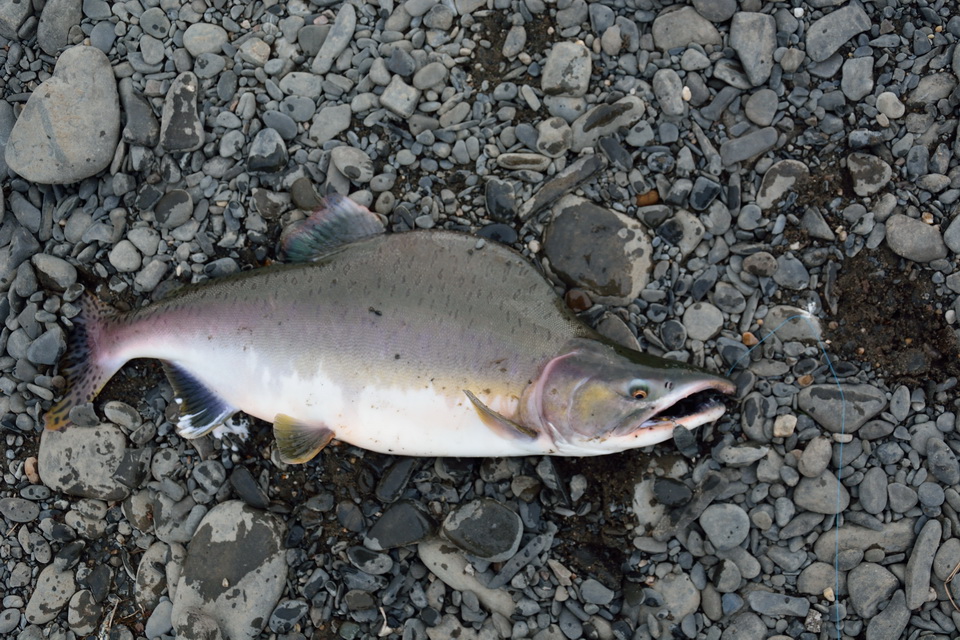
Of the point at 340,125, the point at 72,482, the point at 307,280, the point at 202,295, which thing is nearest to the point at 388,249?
the point at 307,280

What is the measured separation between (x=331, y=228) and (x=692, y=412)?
2.36m

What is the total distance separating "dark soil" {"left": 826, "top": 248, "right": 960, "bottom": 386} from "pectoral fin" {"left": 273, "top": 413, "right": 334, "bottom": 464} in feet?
10.1

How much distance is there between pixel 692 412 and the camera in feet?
12.4

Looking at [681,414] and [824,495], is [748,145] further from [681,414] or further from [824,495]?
[824,495]

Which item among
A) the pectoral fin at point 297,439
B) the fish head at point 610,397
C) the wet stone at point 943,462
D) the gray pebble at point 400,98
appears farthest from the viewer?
the gray pebble at point 400,98

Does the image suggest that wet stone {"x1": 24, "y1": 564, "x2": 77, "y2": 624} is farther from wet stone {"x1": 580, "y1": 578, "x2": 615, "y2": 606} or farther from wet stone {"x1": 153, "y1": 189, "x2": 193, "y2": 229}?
wet stone {"x1": 580, "y1": 578, "x2": 615, "y2": 606}

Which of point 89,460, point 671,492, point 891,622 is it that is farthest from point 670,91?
point 89,460

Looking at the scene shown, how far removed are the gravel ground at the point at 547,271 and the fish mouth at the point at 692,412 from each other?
26 cm

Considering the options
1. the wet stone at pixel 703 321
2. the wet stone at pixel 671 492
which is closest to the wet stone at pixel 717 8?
the wet stone at pixel 703 321

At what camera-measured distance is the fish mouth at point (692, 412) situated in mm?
3670

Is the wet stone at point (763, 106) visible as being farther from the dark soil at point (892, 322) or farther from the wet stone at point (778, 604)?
the wet stone at point (778, 604)

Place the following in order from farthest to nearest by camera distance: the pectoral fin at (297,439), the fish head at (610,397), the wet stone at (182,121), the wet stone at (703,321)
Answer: the wet stone at (182,121) < the wet stone at (703,321) < the pectoral fin at (297,439) < the fish head at (610,397)

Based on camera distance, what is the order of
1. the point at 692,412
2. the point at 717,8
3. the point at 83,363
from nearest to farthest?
the point at 692,412, the point at 717,8, the point at 83,363

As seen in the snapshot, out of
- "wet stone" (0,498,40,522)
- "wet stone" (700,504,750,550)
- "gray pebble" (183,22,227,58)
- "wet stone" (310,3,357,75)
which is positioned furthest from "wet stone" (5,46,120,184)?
"wet stone" (700,504,750,550)
